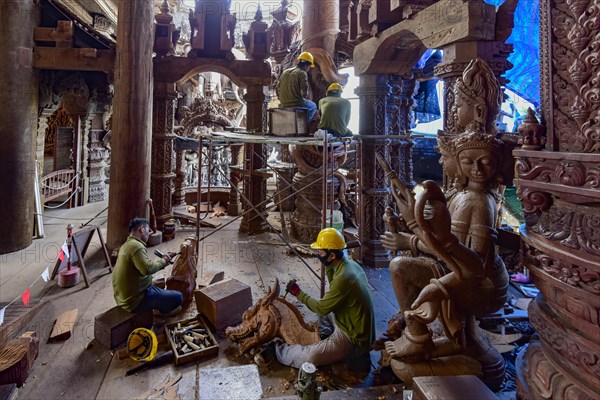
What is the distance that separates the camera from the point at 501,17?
4.00 meters

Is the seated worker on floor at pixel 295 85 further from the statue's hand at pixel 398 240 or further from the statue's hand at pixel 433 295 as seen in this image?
the statue's hand at pixel 433 295

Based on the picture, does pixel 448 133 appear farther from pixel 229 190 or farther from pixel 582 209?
pixel 229 190

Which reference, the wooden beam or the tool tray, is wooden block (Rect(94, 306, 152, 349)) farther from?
the wooden beam

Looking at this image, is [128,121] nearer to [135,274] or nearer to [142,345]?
[135,274]

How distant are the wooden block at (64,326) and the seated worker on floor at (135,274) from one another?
78cm

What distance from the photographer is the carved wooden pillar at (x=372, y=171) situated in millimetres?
6895

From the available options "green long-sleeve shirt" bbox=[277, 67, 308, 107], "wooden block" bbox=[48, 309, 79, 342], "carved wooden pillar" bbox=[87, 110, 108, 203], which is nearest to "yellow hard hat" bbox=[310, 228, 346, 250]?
"wooden block" bbox=[48, 309, 79, 342]

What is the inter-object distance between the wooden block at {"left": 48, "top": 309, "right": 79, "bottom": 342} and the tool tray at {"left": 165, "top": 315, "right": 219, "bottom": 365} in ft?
4.38

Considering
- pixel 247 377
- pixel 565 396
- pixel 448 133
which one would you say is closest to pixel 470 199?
pixel 448 133

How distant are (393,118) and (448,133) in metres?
3.79

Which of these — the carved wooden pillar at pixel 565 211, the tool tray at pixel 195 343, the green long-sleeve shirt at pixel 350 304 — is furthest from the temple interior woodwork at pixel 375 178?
the green long-sleeve shirt at pixel 350 304

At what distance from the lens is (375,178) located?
7035 millimetres

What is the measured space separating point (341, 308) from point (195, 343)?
6.26 feet

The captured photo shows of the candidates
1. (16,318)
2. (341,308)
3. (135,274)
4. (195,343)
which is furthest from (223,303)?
(16,318)
